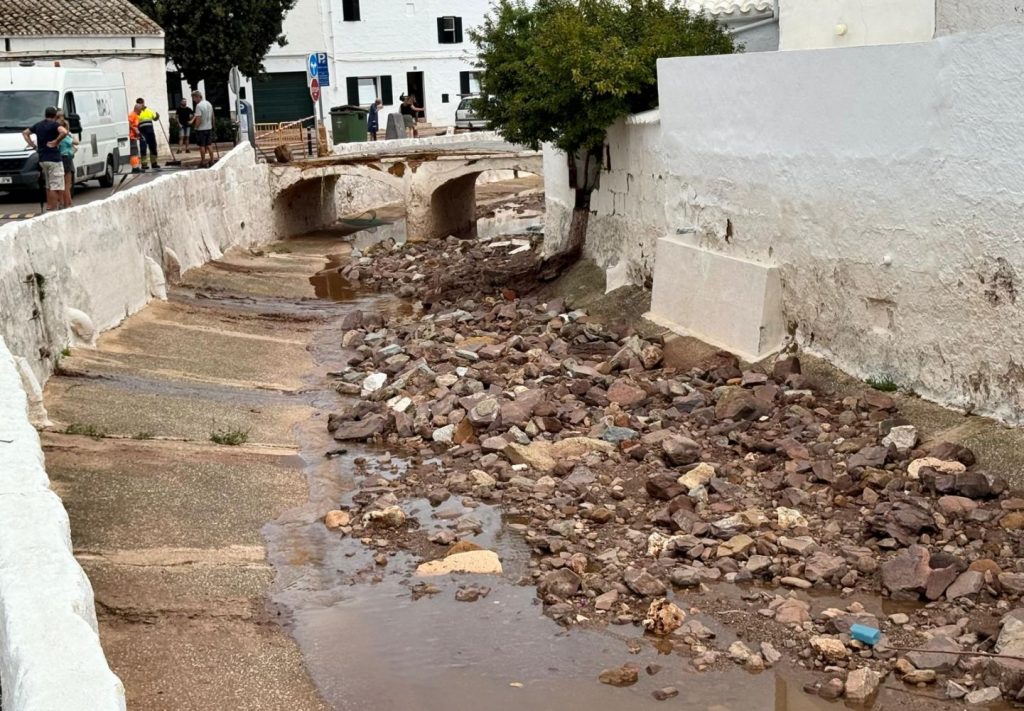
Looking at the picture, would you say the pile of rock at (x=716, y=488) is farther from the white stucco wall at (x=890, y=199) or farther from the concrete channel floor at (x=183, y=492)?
the concrete channel floor at (x=183, y=492)

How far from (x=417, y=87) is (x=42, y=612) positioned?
1840 inches

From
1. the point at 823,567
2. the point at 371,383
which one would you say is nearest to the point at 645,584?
the point at 823,567

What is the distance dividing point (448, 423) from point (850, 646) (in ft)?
20.2

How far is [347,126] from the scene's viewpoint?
3547 cm

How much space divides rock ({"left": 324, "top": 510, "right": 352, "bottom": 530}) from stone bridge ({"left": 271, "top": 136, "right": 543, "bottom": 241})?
67.0 feet

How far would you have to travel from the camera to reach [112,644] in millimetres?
7375

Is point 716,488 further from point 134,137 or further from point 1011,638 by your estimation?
point 134,137

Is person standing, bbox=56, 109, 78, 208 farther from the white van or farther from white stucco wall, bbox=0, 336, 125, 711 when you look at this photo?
white stucco wall, bbox=0, 336, 125, 711

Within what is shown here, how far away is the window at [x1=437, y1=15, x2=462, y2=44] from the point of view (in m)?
49.5

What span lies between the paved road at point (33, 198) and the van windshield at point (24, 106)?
139cm

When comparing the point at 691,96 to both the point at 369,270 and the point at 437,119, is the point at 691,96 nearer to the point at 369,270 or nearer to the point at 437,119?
the point at 369,270

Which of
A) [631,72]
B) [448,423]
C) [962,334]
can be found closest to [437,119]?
[631,72]

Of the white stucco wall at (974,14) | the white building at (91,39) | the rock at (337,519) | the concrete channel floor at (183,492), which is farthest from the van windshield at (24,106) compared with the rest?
the white stucco wall at (974,14)

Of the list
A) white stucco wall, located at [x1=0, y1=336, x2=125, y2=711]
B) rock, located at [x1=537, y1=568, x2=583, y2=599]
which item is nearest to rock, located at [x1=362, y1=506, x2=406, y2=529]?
rock, located at [x1=537, y1=568, x2=583, y2=599]
